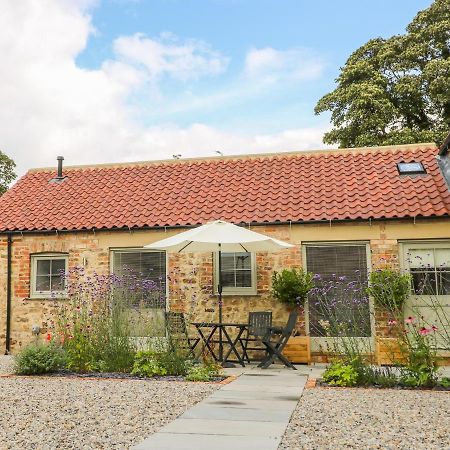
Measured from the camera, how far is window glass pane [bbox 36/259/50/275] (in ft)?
41.3

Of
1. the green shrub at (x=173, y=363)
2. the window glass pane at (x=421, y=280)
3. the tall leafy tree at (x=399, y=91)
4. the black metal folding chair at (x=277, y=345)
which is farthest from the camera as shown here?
the tall leafy tree at (x=399, y=91)

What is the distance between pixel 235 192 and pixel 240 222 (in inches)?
58.3

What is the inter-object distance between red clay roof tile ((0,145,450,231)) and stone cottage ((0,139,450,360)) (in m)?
0.03

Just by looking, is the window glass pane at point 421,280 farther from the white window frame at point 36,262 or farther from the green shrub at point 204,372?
the white window frame at point 36,262

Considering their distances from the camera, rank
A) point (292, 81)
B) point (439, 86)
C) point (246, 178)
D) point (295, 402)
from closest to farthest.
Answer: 1. point (295, 402)
2. point (292, 81)
3. point (246, 178)
4. point (439, 86)

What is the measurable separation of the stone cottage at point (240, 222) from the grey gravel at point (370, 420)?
154 inches

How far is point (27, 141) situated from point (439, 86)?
15.2 meters

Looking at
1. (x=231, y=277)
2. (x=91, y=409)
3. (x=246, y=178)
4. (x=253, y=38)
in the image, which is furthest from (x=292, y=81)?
(x=91, y=409)

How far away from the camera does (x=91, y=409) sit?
5.79m

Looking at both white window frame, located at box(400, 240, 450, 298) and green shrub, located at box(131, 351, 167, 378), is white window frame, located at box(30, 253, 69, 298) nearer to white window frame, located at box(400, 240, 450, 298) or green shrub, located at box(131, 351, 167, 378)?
green shrub, located at box(131, 351, 167, 378)

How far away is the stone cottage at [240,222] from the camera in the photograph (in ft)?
36.0

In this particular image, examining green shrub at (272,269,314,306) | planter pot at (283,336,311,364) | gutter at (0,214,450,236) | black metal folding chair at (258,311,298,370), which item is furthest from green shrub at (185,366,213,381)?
gutter at (0,214,450,236)

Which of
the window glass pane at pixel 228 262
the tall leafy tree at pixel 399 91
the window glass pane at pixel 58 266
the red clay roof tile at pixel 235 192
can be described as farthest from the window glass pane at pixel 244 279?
the tall leafy tree at pixel 399 91

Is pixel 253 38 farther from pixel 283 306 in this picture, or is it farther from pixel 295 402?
pixel 295 402
